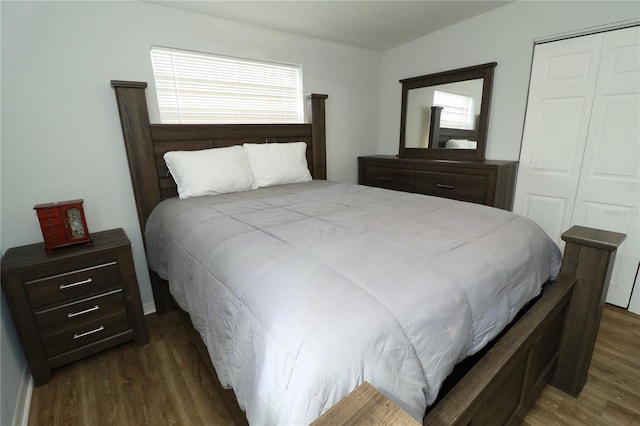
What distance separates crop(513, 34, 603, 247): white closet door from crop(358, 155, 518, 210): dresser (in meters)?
0.17

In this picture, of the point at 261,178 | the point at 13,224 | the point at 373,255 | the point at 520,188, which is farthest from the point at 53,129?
the point at 520,188

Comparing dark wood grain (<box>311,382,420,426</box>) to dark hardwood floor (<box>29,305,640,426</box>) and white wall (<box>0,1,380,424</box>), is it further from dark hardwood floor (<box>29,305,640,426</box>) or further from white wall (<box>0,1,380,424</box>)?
white wall (<box>0,1,380,424</box>)

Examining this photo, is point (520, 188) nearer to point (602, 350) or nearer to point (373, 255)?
point (602, 350)

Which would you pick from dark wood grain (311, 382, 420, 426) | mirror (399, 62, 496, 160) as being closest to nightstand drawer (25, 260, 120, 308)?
dark wood grain (311, 382, 420, 426)

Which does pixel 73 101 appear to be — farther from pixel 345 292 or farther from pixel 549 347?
pixel 549 347

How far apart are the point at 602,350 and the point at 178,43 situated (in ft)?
11.6

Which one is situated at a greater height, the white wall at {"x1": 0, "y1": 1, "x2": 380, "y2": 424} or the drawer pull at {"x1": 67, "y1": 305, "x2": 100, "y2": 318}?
the white wall at {"x1": 0, "y1": 1, "x2": 380, "y2": 424}

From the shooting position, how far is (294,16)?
2.40 m

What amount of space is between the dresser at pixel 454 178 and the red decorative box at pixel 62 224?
262 centimetres

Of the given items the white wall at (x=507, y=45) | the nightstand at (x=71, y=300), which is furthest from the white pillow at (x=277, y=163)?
the white wall at (x=507, y=45)

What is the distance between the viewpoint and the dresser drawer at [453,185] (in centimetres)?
246

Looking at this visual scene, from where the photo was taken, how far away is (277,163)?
8.14 ft

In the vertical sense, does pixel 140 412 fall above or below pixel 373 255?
below

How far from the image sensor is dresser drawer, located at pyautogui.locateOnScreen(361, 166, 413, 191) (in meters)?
3.00
